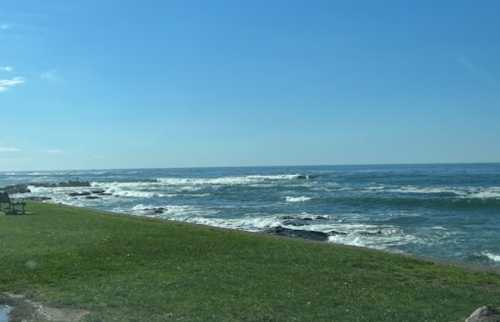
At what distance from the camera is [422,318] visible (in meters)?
9.65

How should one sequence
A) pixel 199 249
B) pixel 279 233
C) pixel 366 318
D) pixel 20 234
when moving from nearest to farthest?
pixel 366 318 → pixel 199 249 → pixel 20 234 → pixel 279 233

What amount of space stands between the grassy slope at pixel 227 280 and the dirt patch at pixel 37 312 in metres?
0.29

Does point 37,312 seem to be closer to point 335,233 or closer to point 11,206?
point 335,233

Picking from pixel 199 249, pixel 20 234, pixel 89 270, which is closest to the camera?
pixel 89 270

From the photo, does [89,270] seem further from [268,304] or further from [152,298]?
[268,304]

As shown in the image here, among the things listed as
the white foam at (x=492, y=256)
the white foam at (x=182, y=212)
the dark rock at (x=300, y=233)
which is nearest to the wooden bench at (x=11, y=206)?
the white foam at (x=182, y=212)

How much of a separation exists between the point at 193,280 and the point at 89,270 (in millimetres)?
2661

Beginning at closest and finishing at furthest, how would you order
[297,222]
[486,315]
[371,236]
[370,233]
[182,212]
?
[486,315] → [371,236] → [370,233] → [297,222] → [182,212]

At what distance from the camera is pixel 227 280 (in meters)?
12.4

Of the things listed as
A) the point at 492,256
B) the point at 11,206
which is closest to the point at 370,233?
the point at 492,256

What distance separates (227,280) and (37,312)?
13.1 feet

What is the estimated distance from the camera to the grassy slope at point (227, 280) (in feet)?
32.4

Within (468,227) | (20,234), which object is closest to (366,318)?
(20,234)

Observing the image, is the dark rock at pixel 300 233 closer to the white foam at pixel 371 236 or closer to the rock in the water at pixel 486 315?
the white foam at pixel 371 236
